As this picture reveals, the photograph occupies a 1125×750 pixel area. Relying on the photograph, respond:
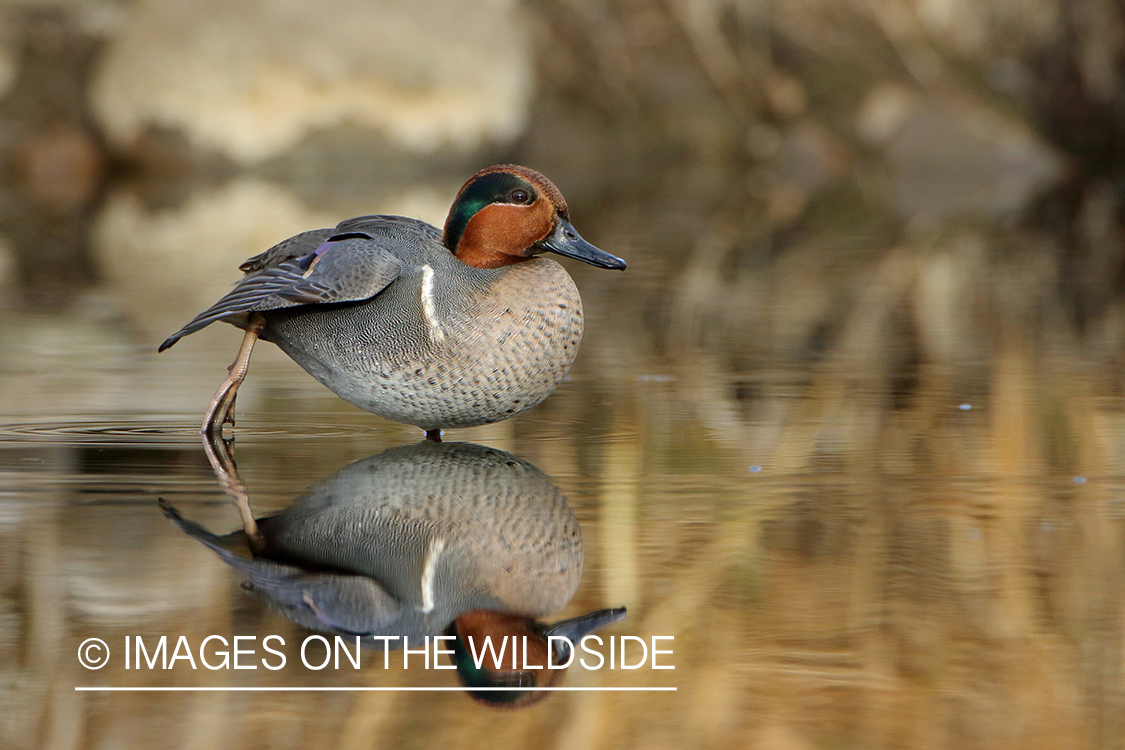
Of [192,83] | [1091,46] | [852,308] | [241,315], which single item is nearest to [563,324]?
[241,315]

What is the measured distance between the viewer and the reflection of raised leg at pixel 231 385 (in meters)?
4.30

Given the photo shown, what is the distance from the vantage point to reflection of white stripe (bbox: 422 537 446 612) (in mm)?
2918

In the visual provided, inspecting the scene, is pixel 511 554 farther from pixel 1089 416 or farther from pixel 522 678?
pixel 1089 416

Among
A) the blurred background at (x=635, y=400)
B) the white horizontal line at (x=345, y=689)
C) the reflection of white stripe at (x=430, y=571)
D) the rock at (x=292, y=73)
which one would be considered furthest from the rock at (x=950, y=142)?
the white horizontal line at (x=345, y=689)

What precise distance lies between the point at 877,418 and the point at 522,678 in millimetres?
2381

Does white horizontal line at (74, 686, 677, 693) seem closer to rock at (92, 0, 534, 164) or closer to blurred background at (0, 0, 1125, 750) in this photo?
blurred background at (0, 0, 1125, 750)

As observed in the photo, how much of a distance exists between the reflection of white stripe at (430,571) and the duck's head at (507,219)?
109cm

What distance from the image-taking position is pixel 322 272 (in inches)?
162

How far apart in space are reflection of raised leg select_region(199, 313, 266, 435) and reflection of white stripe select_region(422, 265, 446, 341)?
0.51 m

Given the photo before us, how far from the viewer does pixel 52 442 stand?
4.29 metres

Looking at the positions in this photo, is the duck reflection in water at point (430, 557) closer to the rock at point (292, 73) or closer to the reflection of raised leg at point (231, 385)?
the reflection of raised leg at point (231, 385)

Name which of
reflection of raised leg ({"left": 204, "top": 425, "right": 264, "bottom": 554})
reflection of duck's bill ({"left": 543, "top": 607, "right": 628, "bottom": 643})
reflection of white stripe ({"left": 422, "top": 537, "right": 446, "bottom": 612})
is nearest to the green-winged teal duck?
reflection of raised leg ({"left": 204, "top": 425, "right": 264, "bottom": 554})

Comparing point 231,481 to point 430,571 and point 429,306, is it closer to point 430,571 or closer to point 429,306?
point 429,306

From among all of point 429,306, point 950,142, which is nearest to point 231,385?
point 429,306
